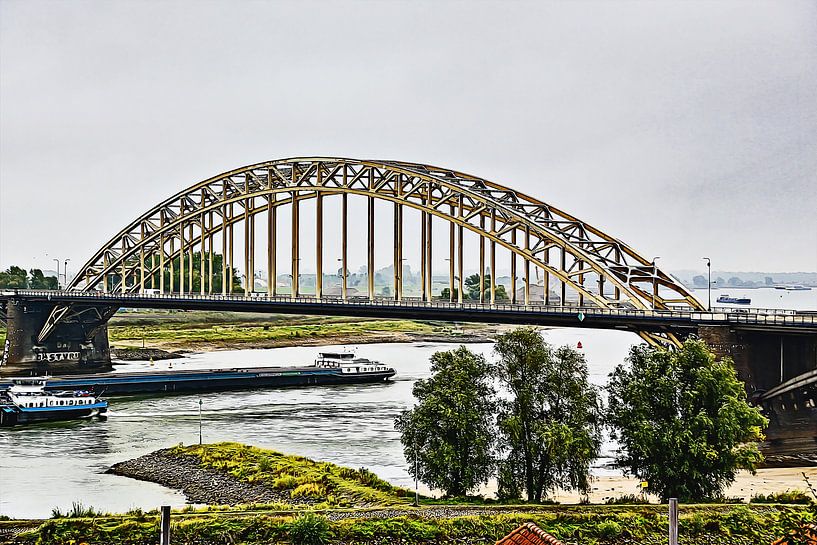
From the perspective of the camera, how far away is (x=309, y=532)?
23.3 m

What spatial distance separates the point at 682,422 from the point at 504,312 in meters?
19.6

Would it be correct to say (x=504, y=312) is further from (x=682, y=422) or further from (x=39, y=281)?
(x=39, y=281)

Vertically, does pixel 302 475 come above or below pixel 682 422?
below

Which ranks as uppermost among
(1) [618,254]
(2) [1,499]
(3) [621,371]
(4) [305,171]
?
(4) [305,171]

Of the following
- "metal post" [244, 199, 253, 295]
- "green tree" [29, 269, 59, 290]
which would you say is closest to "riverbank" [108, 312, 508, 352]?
"green tree" [29, 269, 59, 290]

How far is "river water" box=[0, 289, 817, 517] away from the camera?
33.6m

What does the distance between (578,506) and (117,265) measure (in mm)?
62195

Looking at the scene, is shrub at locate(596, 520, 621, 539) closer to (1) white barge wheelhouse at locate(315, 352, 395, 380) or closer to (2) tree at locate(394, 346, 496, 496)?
(2) tree at locate(394, 346, 496, 496)

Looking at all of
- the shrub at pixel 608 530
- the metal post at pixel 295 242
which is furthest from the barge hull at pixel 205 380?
the shrub at pixel 608 530

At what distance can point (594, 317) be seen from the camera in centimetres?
4494

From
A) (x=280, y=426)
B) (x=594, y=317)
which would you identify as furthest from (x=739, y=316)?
(x=280, y=426)

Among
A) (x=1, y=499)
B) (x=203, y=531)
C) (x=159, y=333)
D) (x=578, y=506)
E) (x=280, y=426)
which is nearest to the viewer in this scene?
(x=203, y=531)

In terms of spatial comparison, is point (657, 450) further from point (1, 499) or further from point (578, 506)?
point (1, 499)

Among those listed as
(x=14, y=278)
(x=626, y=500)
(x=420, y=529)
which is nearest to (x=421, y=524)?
(x=420, y=529)
